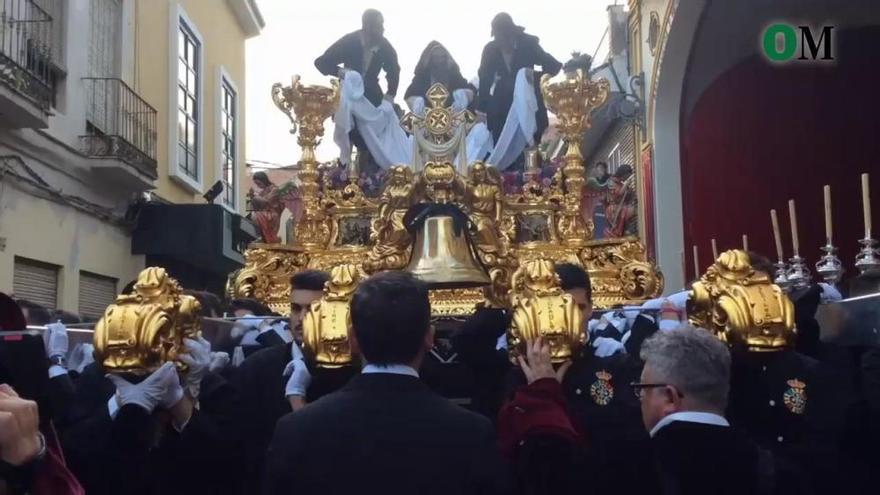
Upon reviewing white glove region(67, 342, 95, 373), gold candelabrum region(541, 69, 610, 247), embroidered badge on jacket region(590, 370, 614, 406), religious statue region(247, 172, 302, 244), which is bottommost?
embroidered badge on jacket region(590, 370, 614, 406)

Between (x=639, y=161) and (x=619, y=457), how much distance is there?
24.2 feet

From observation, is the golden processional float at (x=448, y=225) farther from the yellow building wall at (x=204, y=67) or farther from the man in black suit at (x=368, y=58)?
the yellow building wall at (x=204, y=67)

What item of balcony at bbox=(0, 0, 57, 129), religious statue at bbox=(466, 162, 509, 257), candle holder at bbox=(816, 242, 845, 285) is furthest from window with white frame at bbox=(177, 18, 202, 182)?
candle holder at bbox=(816, 242, 845, 285)

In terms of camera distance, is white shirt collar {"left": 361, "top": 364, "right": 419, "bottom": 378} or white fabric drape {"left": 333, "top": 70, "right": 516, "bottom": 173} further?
white fabric drape {"left": 333, "top": 70, "right": 516, "bottom": 173}

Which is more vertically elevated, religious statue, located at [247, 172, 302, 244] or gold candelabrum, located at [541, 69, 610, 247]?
gold candelabrum, located at [541, 69, 610, 247]

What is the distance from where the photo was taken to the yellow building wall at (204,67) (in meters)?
11.4

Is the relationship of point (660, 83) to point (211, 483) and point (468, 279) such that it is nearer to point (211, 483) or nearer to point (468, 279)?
point (468, 279)

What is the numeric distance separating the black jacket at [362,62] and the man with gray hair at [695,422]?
366 centimetres

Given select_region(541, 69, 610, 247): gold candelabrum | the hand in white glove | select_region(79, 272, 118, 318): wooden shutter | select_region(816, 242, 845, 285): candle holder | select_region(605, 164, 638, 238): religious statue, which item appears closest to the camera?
the hand in white glove

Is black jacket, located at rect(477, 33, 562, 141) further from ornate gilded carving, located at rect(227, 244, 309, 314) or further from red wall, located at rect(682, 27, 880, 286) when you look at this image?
red wall, located at rect(682, 27, 880, 286)

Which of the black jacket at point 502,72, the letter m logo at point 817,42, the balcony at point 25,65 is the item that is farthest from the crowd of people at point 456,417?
the letter m logo at point 817,42

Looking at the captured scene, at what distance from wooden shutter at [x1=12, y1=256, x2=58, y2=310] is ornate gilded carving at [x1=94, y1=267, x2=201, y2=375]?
6.12m

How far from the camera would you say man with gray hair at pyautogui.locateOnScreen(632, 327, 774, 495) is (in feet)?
6.93

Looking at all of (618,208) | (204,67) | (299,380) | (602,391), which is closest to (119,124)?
(204,67)
